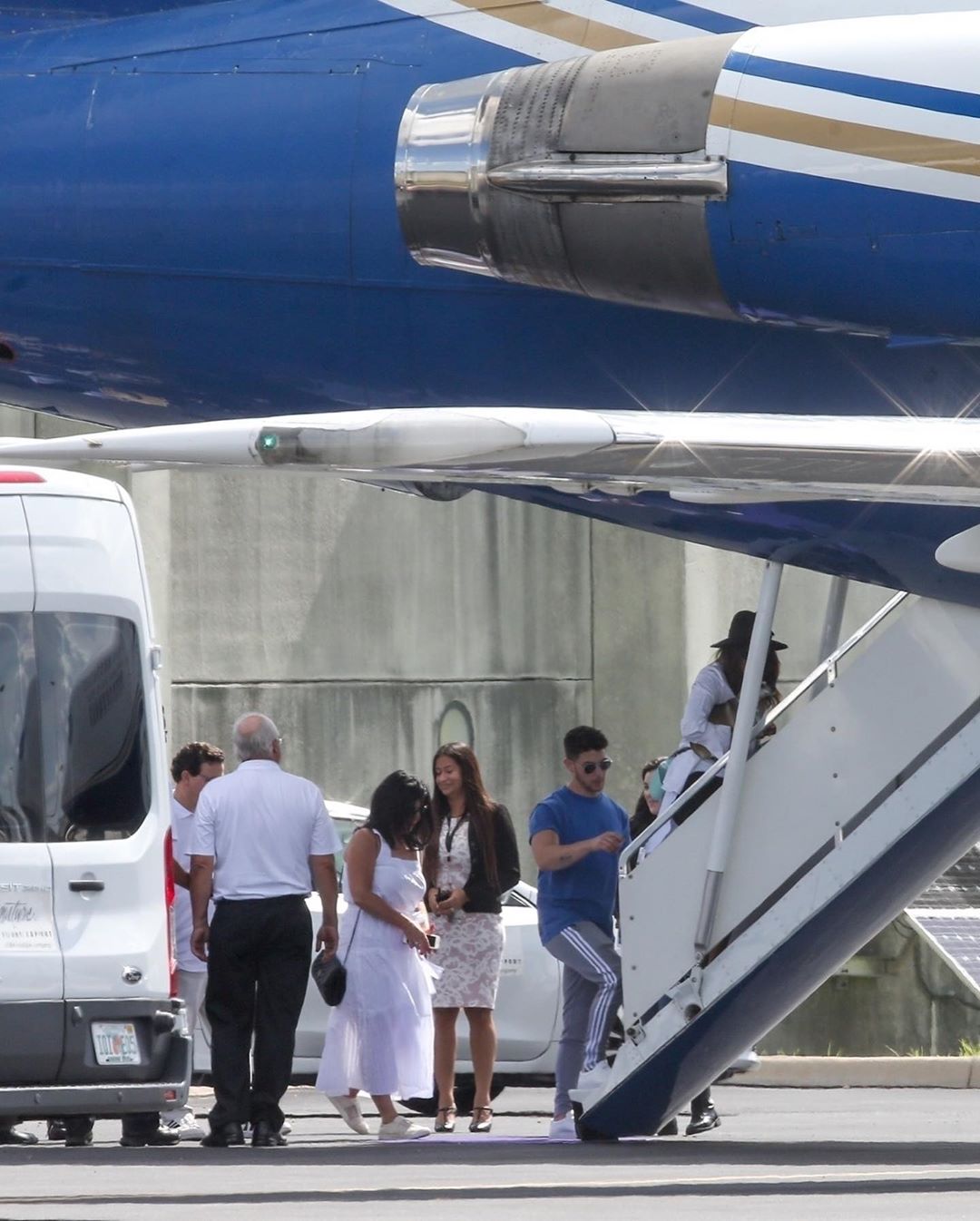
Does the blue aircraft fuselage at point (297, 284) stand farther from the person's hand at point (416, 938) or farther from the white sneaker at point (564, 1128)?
the white sneaker at point (564, 1128)

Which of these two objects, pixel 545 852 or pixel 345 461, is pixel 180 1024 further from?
pixel 345 461

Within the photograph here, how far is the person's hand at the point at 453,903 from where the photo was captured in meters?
13.0

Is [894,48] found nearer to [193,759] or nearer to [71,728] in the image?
[71,728]

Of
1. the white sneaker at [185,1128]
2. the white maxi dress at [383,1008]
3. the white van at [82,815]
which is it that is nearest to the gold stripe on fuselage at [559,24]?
the white van at [82,815]

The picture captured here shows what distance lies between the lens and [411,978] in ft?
41.4

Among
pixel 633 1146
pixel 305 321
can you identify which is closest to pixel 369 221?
pixel 305 321

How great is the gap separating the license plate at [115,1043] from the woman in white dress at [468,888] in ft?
7.63

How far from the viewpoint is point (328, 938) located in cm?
1245

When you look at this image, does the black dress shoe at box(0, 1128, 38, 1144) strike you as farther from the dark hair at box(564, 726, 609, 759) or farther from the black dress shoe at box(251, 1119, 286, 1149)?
the dark hair at box(564, 726, 609, 759)

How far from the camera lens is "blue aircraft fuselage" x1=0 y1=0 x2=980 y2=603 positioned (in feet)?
31.4

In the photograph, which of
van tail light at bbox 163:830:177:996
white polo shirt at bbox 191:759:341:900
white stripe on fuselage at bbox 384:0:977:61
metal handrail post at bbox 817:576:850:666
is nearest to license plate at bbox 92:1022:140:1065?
van tail light at bbox 163:830:177:996

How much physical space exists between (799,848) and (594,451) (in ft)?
12.1

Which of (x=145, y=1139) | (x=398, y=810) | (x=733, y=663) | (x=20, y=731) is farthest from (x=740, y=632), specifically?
(x=145, y=1139)

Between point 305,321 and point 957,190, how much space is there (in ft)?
8.70
